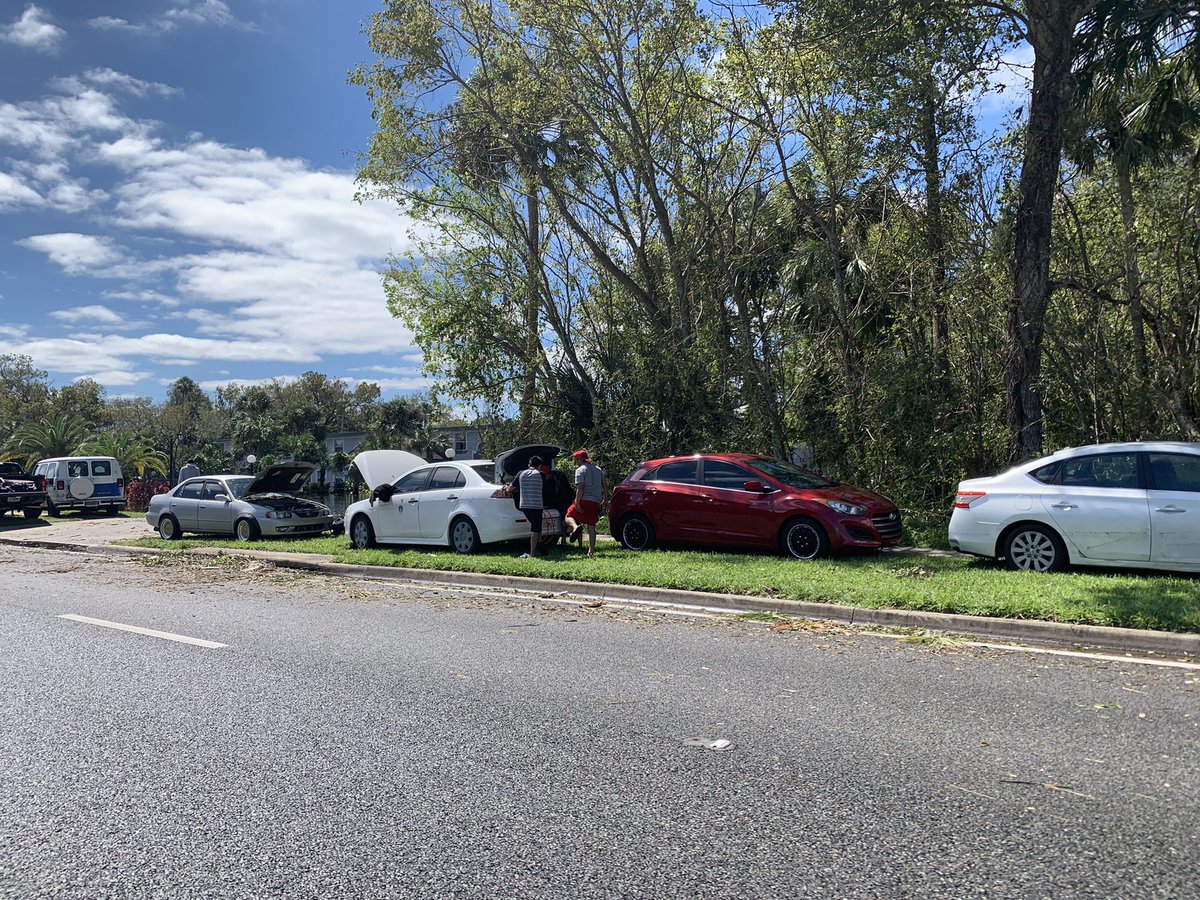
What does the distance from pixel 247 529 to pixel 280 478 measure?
1198mm

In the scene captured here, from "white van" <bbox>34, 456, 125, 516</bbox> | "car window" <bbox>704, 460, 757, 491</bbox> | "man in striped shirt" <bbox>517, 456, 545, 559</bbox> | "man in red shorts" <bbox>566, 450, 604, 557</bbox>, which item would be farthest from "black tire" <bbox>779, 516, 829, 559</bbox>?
"white van" <bbox>34, 456, 125, 516</bbox>

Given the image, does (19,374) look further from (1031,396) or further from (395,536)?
(1031,396)

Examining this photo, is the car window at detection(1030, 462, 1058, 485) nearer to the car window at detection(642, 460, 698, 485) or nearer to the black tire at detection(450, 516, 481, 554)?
the car window at detection(642, 460, 698, 485)

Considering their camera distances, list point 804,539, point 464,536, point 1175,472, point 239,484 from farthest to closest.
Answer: point 239,484 < point 464,536 < point 804,539 < point 1175,472

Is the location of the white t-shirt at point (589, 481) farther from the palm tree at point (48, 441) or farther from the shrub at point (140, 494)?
the palm tree at point (48, 441)

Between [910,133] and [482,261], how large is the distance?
1106cm

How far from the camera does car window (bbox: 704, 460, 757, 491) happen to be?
494 inches

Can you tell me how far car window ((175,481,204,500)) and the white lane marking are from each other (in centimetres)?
1036

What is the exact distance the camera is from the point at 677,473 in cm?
1327

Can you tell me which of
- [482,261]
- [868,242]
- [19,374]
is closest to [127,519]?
[482,261]

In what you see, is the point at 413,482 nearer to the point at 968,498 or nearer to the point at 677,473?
the point at 677,473

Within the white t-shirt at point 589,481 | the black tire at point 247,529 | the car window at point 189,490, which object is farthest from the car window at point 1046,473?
the car window at point 189,490

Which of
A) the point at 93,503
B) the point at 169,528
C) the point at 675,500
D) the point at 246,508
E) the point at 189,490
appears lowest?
the point at 169,528

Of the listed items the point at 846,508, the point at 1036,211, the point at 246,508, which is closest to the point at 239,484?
the point at 246,508
